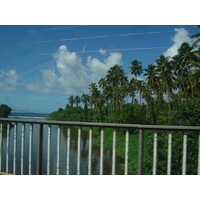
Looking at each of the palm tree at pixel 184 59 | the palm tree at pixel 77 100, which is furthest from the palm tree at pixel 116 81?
the palm tree at pixel 77 100

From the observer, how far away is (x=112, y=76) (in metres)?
33.6

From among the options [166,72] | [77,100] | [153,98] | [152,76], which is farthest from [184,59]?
[77,100]

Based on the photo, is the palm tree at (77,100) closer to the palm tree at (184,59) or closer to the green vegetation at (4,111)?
the palm tree at (184,59)

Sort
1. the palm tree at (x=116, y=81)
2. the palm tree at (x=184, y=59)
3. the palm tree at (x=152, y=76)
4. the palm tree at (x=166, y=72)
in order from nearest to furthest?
the palm tree at (x=184, y=59)
the palm tree at (x=166, y=72)
the palm tree at (x=152, y=76)
the palm tree at (x=116, y=81)

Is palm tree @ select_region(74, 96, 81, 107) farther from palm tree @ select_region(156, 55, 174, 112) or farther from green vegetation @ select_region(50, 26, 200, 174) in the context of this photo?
palm tree @ select_region(156, 55, 174, 112)

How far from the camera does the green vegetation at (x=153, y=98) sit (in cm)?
576

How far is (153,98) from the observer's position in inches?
1342

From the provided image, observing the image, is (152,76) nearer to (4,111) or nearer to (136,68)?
(136,68)

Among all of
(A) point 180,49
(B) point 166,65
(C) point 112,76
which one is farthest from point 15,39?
(C) point 112,76

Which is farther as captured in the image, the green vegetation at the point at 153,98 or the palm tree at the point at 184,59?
the palm tree at the point at 184,59

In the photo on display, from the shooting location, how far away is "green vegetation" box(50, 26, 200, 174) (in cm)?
576

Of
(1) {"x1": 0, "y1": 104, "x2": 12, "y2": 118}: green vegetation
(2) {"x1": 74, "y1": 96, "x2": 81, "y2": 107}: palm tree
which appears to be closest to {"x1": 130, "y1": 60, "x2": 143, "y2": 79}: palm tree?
(2) {"x1": 74, "y1": 96, "x2": 81, "y2": 107}: palm tree
